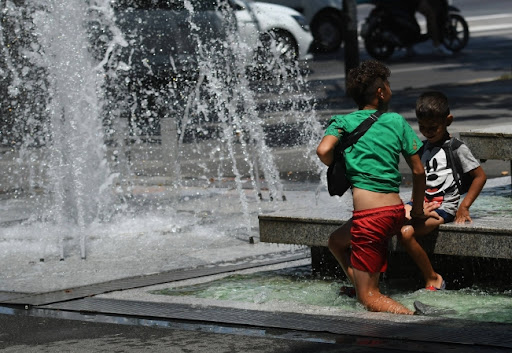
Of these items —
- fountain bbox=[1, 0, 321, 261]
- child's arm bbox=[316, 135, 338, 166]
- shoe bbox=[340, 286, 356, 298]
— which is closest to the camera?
child's arm bbox=[316, 135, 338, 166]

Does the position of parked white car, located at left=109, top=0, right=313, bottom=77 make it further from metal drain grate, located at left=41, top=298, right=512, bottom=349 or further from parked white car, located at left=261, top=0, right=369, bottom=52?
metal drain grate, located at left=41, top=298, right=512, bottom=349

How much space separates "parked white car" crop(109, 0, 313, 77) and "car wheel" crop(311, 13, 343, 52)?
4.72 m

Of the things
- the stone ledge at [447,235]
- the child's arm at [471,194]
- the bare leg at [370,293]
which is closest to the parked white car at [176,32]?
the stone ledge at [447,235]

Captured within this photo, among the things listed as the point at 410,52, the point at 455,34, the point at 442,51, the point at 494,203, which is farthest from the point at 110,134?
the point at 442,51

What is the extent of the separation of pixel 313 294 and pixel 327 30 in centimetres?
2104

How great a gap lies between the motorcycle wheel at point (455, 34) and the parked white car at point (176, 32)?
3.86m

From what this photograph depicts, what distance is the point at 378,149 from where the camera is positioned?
6000 millimetres

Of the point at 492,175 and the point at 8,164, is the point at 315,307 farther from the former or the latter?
the point at 8,164

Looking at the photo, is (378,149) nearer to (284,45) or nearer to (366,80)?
(366,80)

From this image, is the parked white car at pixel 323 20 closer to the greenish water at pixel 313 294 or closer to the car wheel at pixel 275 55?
the car wheel at pixel 275 55

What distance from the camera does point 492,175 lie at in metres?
10.9

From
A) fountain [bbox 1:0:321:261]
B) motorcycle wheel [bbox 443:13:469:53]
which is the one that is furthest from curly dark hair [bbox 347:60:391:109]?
motorcycle wheel [bbox 443:13:469:53]

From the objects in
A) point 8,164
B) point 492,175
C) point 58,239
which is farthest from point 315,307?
point 8,164

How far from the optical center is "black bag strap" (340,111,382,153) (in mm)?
→ 5996
